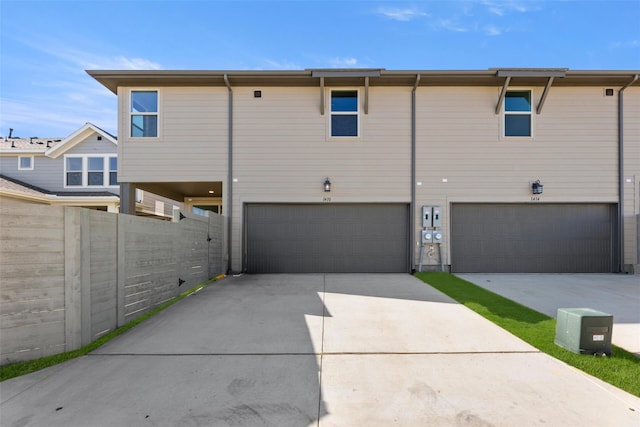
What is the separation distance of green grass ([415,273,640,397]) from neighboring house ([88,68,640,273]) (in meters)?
2.51

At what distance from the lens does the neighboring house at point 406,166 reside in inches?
329

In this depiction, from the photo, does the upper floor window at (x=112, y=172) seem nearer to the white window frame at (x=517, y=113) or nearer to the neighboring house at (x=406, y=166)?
Answer: the neighboring house at (x=406, y=166)

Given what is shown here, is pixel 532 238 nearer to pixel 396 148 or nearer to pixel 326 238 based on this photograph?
pixel 396 148

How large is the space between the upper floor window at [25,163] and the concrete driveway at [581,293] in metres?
18.6

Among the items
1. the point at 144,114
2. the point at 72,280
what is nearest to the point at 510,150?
the point at 72,280

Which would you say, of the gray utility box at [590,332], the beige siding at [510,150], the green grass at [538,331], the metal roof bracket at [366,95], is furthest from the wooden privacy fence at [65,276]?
the beige siding at [510,150]

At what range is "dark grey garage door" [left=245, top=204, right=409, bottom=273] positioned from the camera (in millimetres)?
8562

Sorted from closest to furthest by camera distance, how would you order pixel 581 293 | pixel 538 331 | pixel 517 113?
pixel 538 331, pixel 581 293, pixel 517 113

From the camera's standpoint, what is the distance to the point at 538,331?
12.5 ft

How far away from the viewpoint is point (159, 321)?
4.36 meters

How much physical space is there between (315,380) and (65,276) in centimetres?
299

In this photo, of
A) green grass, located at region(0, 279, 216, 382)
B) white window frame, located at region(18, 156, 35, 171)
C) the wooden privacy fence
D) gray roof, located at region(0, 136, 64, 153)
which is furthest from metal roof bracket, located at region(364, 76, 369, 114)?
white window frame, located at region(18, 156, 35, 171)

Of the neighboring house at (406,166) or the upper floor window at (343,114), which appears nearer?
the neighboring house at (406,166)

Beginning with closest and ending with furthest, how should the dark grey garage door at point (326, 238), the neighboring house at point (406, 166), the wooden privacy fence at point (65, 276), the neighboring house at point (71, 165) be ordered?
the wooden privacy fence at point (65, 276)
the neighboring house at point (406, 166)
the dark grey garage door at point (326, 238)
the neighboring house at point (71, 165)
